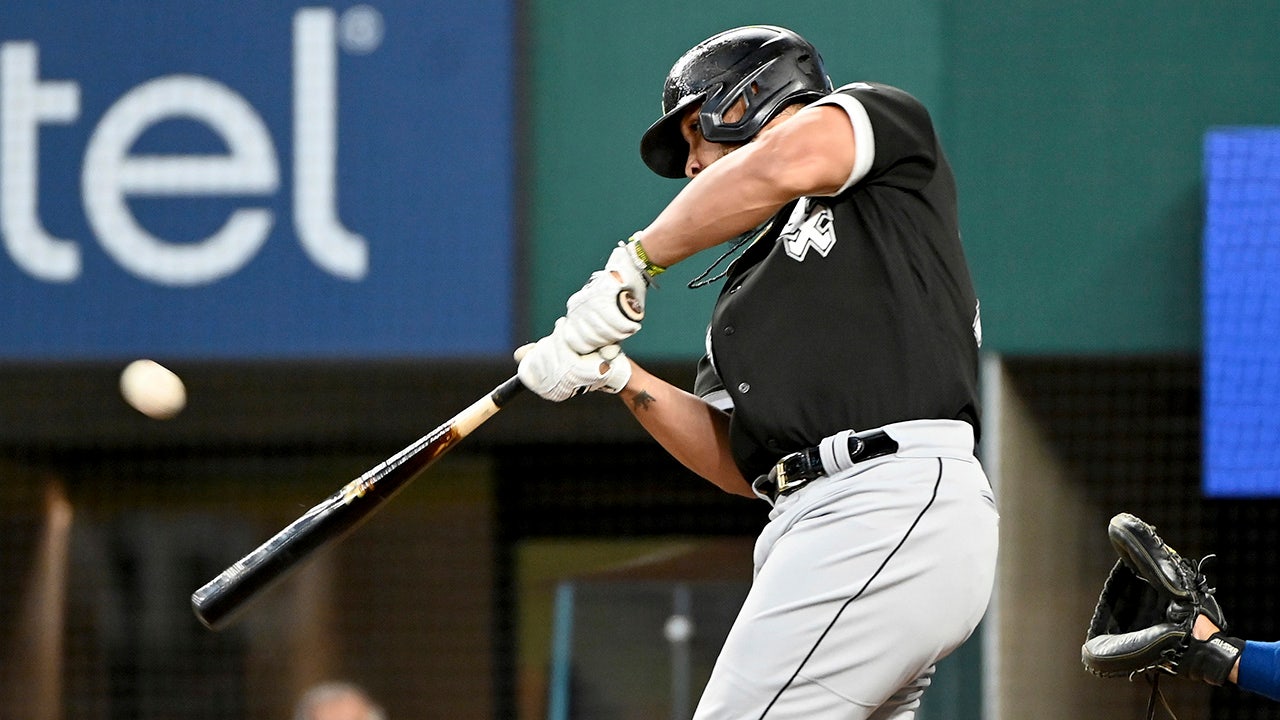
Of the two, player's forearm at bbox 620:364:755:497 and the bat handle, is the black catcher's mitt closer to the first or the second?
player's forearm at bbox 620:364:755:497

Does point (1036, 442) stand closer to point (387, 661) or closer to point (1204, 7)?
point (1204, 7)

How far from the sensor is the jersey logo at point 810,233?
197cm

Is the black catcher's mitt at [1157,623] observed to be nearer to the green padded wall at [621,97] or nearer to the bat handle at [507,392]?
the bat handle at [507,392]

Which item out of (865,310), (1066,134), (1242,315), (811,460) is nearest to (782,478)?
(811,460)

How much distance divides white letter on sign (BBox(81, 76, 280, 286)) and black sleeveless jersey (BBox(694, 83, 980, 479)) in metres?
3.29

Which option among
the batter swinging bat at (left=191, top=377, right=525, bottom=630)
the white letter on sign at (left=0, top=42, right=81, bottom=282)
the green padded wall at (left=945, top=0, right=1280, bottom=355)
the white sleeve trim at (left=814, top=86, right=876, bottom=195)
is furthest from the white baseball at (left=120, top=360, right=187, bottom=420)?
the green padded wall at (left=945, top=0, right=1280, bottom=355)

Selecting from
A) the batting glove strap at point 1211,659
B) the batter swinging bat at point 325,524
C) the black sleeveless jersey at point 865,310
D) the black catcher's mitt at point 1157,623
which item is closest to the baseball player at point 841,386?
the black sleeveless jersey at point 865,310

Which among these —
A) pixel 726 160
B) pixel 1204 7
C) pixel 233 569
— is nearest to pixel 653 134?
pixel 726 160

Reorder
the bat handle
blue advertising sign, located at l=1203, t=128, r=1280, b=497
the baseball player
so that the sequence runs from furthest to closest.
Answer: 1. blue advertising sign, located at l=1203, t=128, r=1280, b=497
2. the bat handle
3. the baseball player

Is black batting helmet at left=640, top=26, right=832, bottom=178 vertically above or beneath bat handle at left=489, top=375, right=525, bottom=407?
above

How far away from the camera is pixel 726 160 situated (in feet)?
6.43

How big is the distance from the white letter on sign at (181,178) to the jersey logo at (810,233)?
327 centimetres

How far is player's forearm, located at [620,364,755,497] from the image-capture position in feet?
7.55

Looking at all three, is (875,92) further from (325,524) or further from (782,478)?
(325,524)
